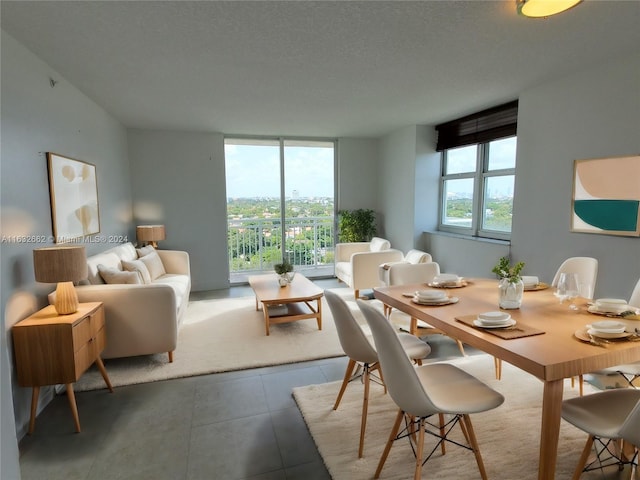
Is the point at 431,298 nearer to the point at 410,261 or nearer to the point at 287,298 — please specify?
the point at 287,298

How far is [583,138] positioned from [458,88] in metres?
1.17

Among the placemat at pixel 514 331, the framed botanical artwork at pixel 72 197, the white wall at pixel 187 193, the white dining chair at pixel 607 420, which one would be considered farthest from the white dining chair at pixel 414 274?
the white wall at pixel 187 193

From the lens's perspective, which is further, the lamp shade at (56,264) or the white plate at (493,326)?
the lamp shade at (56,264)

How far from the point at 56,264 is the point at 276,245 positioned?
4.22m

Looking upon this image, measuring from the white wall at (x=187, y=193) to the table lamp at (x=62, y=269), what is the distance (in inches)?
128

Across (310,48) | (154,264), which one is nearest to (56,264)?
(154,264)

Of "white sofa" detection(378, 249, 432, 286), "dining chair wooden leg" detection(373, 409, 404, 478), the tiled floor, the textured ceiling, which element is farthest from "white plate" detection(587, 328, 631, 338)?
"white sofa" detection(378, 249, 432, 286)

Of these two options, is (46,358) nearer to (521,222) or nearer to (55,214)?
(55,214)

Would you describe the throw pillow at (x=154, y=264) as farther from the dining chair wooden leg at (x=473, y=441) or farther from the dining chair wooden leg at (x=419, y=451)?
the dining chair wooden leg at (x=473, y=441)

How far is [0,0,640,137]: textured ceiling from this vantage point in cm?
207

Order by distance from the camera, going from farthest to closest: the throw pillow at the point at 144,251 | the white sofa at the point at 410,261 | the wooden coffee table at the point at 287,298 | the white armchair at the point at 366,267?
the white armchair at the point at 366,267 → the throw pillow at the point at 144,251 → the white sofa at the point at 410,261 → the wooden coffee table at the point at 287,298

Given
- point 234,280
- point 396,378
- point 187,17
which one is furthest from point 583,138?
point 234,280

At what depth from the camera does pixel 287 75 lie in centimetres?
308

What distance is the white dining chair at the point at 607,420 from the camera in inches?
51.8
